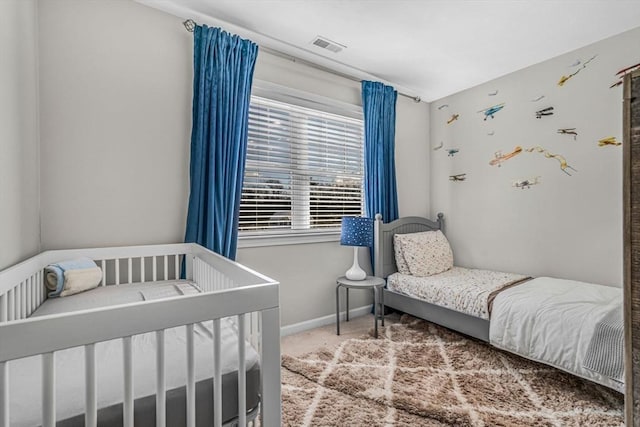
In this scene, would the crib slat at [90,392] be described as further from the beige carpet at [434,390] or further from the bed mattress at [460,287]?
the bed mattress at [460,287]

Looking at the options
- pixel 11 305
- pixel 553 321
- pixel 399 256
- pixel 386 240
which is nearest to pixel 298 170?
pixel 386 240

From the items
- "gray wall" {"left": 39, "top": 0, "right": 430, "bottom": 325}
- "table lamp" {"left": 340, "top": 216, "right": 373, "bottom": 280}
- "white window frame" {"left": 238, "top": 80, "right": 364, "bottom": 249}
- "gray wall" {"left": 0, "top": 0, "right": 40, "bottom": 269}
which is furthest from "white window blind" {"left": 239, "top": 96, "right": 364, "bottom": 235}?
"gray wall" {"left": 0, "top": 0, "right": 40, "bottom": 269}

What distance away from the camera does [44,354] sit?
68cm

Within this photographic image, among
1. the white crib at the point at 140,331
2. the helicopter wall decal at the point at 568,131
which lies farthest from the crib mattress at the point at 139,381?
the helicopter wall decal at the point at 568,131

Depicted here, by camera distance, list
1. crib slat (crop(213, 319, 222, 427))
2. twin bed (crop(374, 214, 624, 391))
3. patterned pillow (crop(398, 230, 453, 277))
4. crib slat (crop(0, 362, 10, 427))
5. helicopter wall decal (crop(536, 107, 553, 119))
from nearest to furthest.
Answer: crib slat (crop(0, 362, 10, 427))
crib slat (crop(213, 319, 222, 427))
twin bed (crop(374, 214, 624, 391))
helicopter wall decal (crop(536, 107, 553, 119))
patterned pillow (crop(398, 230, 453, 277))

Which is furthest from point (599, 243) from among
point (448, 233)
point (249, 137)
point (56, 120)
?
point (56, 120)

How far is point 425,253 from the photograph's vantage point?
304cm

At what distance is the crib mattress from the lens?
0.75m

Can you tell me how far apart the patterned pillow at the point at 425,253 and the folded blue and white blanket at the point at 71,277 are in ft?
7.91

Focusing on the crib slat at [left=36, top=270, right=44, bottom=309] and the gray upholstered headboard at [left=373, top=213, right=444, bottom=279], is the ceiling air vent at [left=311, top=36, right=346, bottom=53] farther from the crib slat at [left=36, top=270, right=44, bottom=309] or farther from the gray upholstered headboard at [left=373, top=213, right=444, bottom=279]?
the crib slat at [left=36, top=270, right=44, bottom=309]

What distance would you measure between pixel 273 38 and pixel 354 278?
6.73 ft

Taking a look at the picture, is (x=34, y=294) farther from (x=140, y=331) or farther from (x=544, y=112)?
(x=544, y=112)

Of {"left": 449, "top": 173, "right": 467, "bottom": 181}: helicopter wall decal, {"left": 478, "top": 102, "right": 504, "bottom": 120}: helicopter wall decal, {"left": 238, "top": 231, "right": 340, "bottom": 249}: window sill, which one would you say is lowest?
{"left": 238, "top": 231, "right": 340, "bottom": 249}: window sill

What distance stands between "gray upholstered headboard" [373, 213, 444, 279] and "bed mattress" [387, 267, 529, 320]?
0.12m
